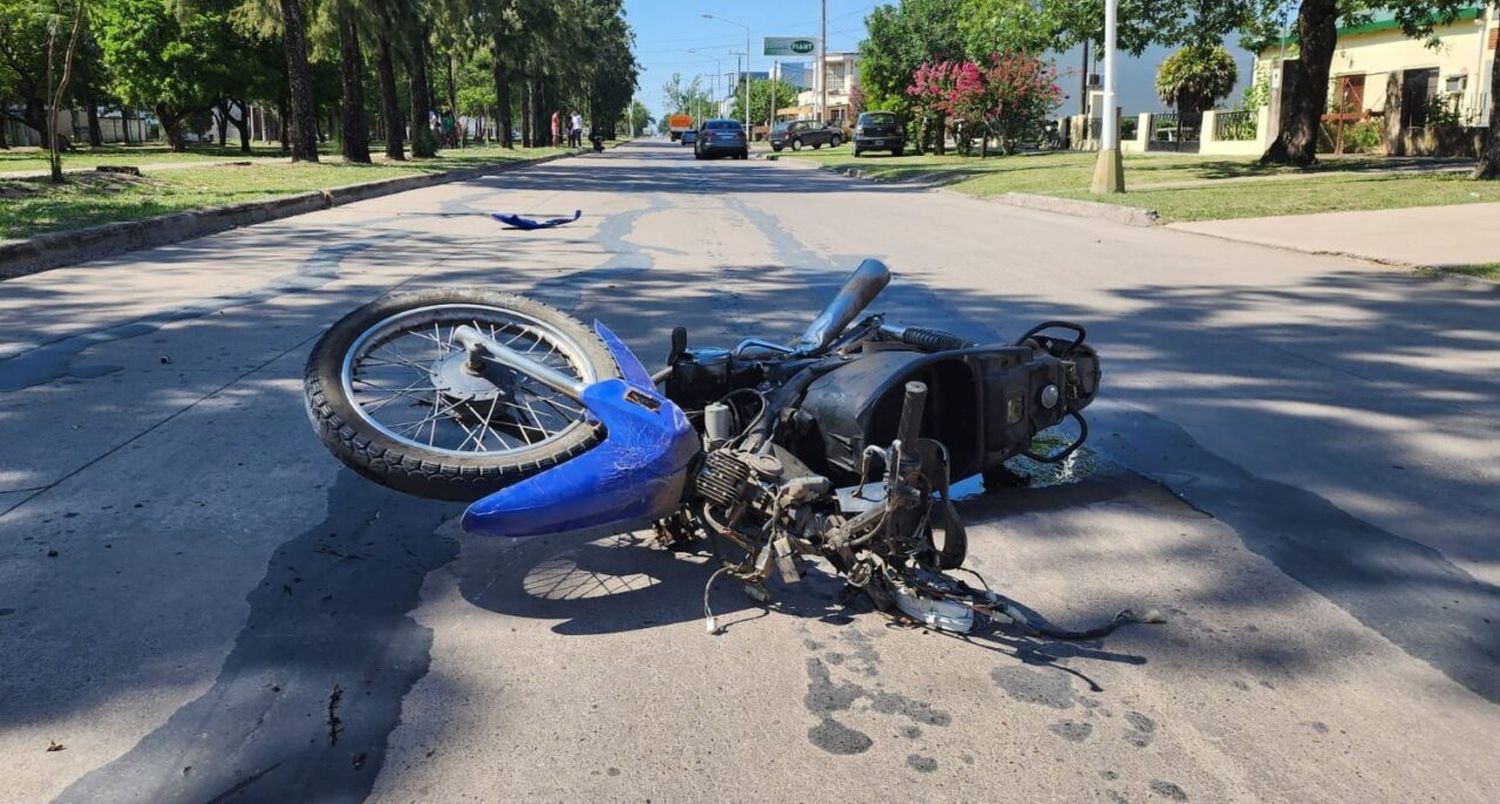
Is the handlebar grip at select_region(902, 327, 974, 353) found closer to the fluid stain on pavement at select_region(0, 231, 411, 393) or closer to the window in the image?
the fluid stain on pavement at select_region(0, 231, 411, 393)

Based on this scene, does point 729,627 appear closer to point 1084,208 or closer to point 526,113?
point 1084,208

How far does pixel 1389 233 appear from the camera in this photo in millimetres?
12828

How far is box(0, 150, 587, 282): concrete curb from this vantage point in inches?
383

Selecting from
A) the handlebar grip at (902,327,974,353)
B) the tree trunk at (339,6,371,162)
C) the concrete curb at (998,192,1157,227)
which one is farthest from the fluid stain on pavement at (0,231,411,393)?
the tree trunk at (339,6,371,162)

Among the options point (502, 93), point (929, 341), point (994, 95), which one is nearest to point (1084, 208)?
point (929, 341)

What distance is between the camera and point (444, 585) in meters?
3.41

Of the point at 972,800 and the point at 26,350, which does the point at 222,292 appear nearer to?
the point at 26,350

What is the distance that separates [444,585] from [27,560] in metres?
1.33

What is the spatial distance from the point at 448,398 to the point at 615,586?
108 cm

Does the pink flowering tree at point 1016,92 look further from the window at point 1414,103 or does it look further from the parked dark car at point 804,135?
the parked dark car at point 804,135

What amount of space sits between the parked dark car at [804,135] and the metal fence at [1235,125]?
30175 millimetres

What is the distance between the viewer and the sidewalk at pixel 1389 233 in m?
11.0

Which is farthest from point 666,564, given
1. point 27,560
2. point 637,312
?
point 637,312

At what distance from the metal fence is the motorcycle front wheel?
34.8 m
